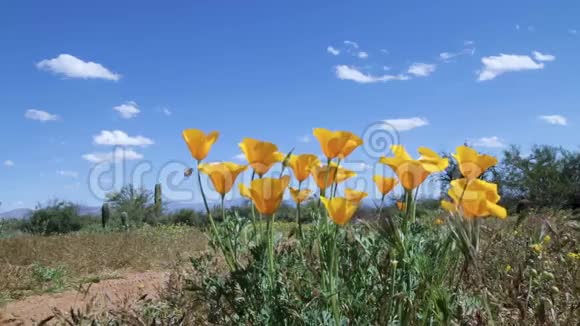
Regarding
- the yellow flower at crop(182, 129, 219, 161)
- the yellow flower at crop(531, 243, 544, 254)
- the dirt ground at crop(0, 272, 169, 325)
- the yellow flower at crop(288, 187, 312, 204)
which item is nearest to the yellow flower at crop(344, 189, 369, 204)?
the yellow flower at crop(288, 187, 312, 204)

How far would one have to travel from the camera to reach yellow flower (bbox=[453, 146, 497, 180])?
142 centimetres

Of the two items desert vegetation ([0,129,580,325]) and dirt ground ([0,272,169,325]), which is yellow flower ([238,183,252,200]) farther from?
dirt ground ([0,272,169,325])

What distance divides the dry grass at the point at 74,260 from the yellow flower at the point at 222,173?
132 inches

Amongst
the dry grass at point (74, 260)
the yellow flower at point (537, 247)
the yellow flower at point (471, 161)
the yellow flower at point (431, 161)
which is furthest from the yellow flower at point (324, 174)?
the dry grass at point (74, 260)

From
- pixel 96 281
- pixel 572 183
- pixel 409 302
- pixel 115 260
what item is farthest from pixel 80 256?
pixel 572 183

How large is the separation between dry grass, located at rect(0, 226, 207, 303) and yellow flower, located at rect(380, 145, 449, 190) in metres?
3.72

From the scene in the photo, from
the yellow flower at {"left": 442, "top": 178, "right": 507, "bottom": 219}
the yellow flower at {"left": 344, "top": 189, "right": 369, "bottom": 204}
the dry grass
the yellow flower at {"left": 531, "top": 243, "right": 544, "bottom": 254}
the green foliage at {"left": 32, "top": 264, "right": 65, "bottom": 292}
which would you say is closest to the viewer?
the yellow flower at {"left": 442, "top": 178, "right": 507, "bottom": 219}

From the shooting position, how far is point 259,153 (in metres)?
1.57

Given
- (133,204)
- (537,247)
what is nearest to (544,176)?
(133,204)

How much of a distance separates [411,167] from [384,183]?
29cm

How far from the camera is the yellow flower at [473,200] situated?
134 centimetres

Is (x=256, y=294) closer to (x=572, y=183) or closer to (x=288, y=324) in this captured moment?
(x=288, y=324)

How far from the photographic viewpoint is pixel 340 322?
4.75ft

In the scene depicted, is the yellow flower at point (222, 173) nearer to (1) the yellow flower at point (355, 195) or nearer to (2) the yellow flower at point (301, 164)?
(2) the yellow flower at point (301, 164)
